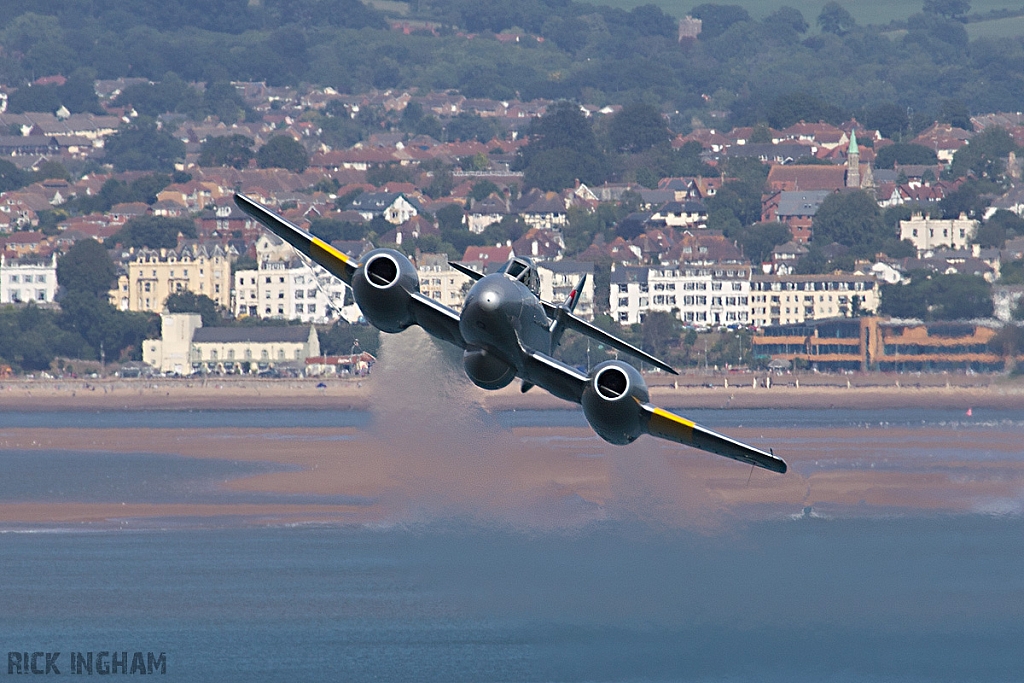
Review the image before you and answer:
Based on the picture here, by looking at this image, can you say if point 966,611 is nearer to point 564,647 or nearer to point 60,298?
point 564,647

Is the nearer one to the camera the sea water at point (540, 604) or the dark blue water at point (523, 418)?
the sea water at point (540, 604)

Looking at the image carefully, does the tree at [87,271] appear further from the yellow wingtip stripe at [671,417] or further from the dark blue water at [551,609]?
the yellow wingtip stripe at [671,417]

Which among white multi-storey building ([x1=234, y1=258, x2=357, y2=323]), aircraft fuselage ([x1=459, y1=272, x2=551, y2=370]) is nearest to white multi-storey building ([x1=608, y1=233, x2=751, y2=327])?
white multi-storey building ([x1=234, y1=258, x2=357, y2=323])

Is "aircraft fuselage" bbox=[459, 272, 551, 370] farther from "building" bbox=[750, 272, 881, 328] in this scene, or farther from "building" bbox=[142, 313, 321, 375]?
"building" bbox=[750, 272, 881, 328]

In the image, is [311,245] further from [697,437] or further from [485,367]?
[697,437]

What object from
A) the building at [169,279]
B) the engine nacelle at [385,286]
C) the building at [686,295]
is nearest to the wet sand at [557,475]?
the engine nacelle at [385,286]

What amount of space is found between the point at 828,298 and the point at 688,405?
3915 centimetres

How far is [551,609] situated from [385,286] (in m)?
26.1

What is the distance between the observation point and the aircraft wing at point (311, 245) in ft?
124

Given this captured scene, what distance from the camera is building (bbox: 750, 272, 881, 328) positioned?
179m

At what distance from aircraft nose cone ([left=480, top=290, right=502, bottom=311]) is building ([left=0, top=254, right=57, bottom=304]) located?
165786 millimetres

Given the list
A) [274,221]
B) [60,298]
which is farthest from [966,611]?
[60,298]

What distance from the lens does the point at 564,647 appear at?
57.2 meters

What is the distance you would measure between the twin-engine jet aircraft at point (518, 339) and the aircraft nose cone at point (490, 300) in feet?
0.06
